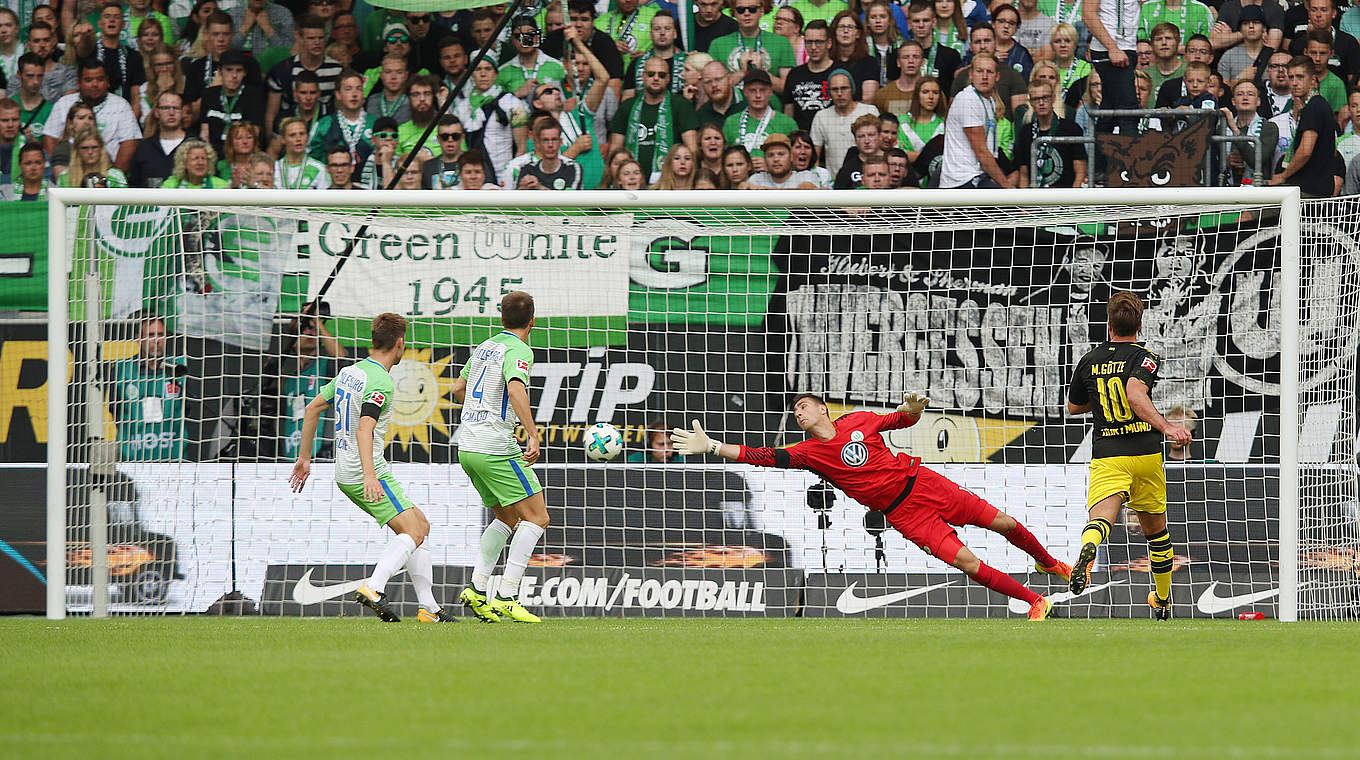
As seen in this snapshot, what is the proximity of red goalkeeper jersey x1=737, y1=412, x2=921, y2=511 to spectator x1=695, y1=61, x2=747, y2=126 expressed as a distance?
195 inches

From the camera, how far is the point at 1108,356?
911 cm

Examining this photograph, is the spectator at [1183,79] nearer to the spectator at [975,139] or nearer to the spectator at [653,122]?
the spectator at [975,139]

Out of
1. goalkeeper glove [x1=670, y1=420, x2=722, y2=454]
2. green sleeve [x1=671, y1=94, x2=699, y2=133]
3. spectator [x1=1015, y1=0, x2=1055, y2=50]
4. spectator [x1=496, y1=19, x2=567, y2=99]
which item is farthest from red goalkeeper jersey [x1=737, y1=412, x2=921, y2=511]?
spectator [x1=496, y1=19, x2=567, y2=99]

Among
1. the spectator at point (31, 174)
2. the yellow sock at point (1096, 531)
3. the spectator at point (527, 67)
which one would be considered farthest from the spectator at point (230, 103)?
the yellow sock at point (1096, 531)

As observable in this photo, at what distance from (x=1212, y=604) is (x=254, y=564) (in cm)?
663

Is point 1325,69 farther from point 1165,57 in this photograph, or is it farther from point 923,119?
point 923,119

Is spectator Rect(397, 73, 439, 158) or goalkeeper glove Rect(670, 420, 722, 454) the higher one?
spectator Rect(397, 73, 439, 158)

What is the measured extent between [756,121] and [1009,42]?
2359 millimetres

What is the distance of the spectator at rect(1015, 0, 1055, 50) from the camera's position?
13883 millimetres

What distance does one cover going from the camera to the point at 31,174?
13883mm

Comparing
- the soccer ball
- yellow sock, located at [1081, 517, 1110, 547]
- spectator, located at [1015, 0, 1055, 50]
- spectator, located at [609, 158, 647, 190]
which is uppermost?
spectator, located at [1015, 0, 1055, 50]

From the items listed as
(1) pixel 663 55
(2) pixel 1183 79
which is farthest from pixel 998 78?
(1) pixel 663 55

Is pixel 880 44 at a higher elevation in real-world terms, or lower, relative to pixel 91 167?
higher

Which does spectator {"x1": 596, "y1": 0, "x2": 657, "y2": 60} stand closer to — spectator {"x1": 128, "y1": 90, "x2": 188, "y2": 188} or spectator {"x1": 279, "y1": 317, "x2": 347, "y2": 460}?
spectator {"x1": 128, "y1": 90, "x2": 188, "y2": 188}
